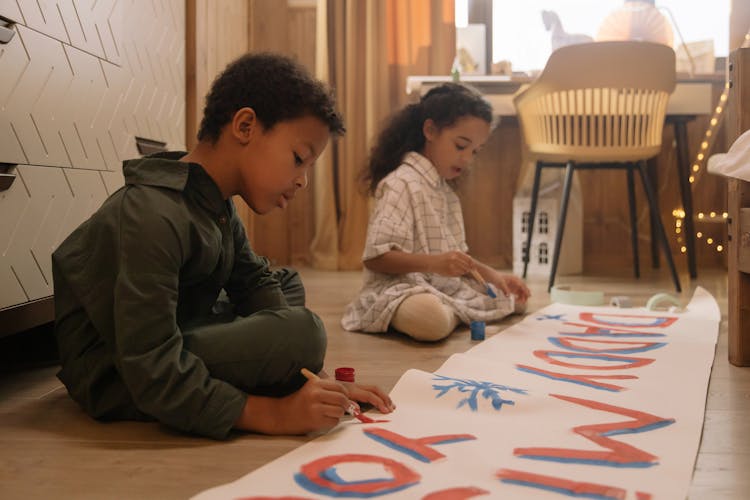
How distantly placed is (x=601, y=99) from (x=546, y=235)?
697 mm

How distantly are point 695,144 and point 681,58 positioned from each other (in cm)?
37

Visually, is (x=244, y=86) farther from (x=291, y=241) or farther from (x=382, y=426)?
(x=291, y=241)

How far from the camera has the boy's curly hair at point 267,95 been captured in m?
1.07

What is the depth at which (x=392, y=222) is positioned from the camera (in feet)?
6.03

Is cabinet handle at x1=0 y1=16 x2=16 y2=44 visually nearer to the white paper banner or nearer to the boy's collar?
the boy's collar

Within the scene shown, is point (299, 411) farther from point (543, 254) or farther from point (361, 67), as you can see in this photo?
point (361, 67)

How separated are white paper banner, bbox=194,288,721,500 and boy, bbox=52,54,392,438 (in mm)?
97

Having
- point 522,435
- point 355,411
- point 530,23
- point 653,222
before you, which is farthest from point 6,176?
point 530,23

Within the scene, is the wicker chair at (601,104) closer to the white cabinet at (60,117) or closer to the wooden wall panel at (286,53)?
the wooden wall panel at (286,53)

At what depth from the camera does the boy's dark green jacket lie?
91 centimetres

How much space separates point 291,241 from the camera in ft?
11.6

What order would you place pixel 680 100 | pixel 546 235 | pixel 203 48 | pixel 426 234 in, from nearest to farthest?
pixel 426 234 < pixel 203 48 < pixel 680 100 < pixel 546 235

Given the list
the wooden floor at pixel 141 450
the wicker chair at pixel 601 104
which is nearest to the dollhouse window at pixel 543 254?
the wicker chair at pixel 601 104

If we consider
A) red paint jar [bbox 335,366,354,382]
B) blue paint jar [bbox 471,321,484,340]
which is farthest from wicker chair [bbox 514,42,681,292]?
red paint jar [bbox 335,366,354,382]
